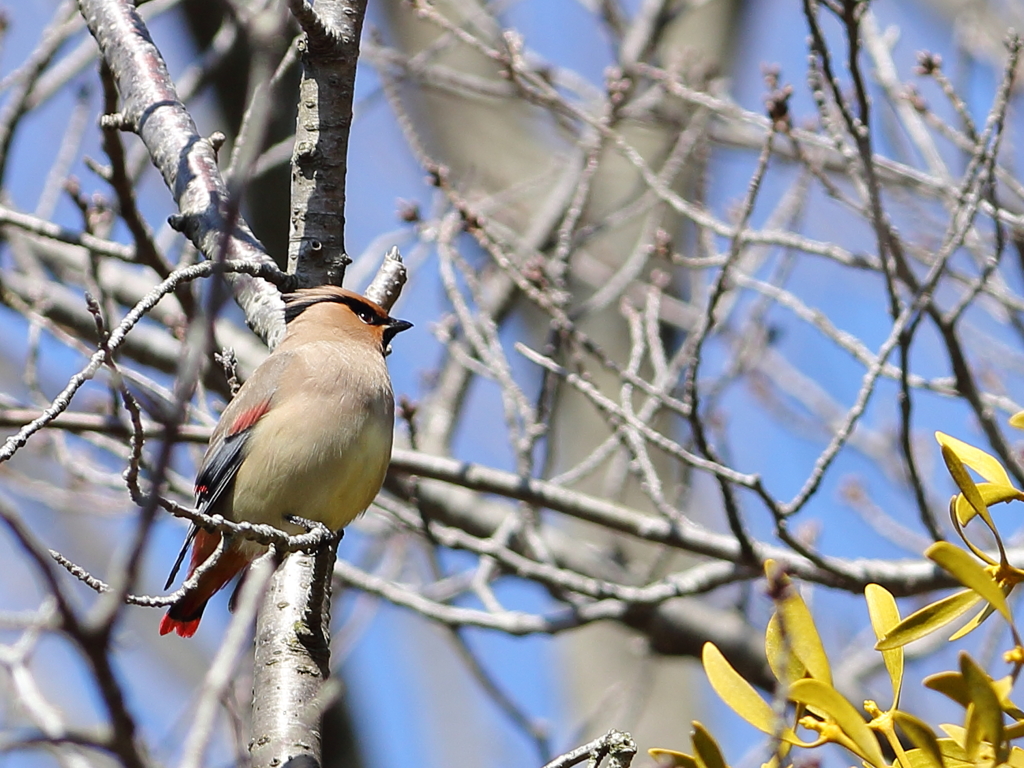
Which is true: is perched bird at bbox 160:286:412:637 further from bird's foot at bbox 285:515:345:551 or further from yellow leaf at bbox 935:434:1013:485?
yellow leaf at bbox 935:434:1013:485

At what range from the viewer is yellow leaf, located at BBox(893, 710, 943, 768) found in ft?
5.49

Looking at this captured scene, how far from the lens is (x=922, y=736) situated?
1.73 metres

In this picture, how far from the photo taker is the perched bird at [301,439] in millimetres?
3457

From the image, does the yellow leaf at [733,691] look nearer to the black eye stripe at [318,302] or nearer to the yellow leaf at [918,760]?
the yellow leaf at [918,760]

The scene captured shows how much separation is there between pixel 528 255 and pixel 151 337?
5.52 ft

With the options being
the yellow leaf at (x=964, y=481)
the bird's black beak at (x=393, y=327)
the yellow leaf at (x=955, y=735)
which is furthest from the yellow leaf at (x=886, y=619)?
the bird's black beak at (x=393, y=327)

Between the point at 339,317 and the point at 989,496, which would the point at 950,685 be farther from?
the point at 339,317

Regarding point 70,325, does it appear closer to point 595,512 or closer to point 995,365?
point 595,512

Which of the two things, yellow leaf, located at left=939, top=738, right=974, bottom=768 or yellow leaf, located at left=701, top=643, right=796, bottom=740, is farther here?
yellow leaf, located at left=701, top=643, right=796, bottom=740

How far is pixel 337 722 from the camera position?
719 centimetres

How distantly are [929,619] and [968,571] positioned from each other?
263 mm

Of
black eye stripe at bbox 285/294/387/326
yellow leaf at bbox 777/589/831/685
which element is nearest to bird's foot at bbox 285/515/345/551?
black eye stripe at bbox 285/294/387/326

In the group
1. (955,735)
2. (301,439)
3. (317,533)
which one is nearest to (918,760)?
(955,735)

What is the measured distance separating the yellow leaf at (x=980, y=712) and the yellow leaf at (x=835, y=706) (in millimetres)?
133
